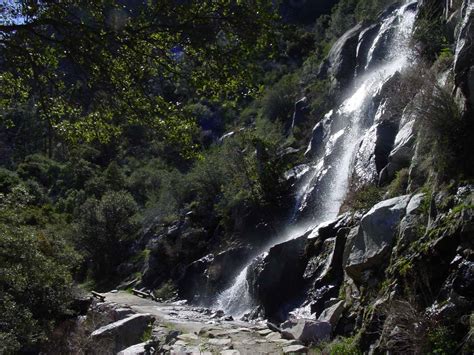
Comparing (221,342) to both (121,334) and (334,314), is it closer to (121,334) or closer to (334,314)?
(334,314)

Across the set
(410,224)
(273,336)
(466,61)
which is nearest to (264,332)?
(273,336)

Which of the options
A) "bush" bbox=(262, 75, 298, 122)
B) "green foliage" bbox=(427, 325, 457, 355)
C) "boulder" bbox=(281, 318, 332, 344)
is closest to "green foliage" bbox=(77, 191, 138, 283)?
"bush" bbox=(262, 75, 298, 122)

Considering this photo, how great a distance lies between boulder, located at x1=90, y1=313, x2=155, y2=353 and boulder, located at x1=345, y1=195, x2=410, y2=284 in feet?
20.4

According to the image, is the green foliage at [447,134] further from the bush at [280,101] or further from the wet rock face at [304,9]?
the wet rock face at [304,9]

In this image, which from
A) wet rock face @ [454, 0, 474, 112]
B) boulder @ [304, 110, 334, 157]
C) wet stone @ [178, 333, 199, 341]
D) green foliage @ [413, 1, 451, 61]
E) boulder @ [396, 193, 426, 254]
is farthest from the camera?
boulder @ [304, 110, 334, 157]

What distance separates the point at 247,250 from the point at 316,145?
5.97 meters

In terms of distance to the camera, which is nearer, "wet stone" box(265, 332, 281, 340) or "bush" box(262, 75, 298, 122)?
"wet stone" box(265, 332, 281, 340)

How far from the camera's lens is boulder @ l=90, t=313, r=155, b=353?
12727 mm

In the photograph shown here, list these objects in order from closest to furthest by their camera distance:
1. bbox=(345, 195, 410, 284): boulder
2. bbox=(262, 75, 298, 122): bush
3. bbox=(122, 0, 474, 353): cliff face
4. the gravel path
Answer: bbox=(122, 0, 474, 353): cliff face < bbox=(345, 195, 410, 284): boulder < the gravel path < bbox=(262, 75, 298, 122): bush

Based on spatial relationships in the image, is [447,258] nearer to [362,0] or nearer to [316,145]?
[316,145]

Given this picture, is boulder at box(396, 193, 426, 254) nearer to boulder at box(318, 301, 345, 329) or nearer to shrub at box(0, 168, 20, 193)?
boulder at box(318, 301, 345, 329)

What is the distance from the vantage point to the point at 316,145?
24406 mm

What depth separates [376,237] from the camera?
871 centimetres

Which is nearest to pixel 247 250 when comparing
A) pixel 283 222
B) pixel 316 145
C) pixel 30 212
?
pixel 283 222
